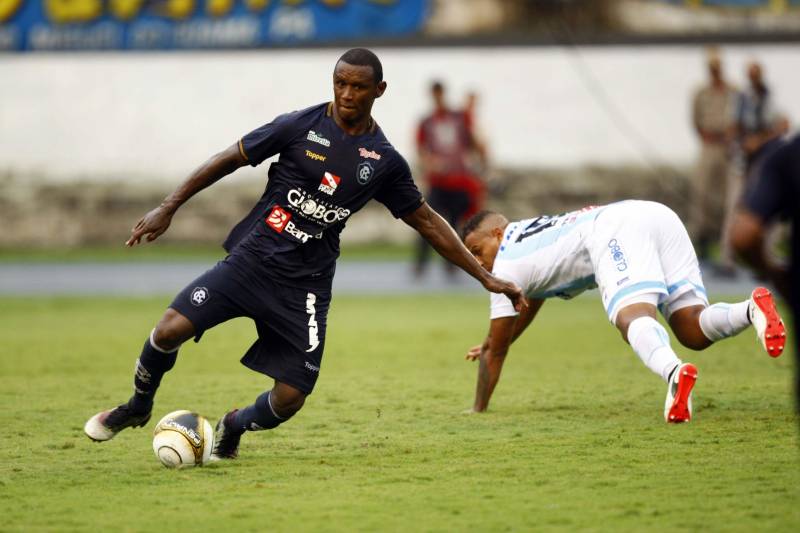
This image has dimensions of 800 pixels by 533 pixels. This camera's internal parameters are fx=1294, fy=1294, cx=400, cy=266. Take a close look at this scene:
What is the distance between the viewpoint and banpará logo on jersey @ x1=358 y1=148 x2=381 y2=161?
731cm

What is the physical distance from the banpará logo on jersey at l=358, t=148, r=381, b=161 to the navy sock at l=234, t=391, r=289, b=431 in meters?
1.48

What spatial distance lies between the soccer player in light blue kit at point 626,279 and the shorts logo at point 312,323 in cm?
178

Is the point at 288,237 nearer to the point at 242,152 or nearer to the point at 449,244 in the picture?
the point at 242,152

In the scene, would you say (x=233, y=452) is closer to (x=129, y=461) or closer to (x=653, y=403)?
(x=129, y=461)

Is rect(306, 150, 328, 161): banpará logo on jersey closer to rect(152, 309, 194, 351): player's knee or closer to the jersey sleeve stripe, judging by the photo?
the jersey sleeve stripe

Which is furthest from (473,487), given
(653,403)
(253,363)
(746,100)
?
(746,100)

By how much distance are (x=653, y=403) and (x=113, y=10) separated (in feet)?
58.3

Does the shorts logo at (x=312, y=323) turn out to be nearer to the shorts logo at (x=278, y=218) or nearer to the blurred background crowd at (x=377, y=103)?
the shorts logo at (x=278, y=218)

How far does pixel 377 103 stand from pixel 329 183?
18.0 metres

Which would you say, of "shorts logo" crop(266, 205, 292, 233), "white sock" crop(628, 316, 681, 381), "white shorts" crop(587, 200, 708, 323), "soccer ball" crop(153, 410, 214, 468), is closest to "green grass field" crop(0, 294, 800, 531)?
"soccer ball" crop(153, 410, 214, 468)

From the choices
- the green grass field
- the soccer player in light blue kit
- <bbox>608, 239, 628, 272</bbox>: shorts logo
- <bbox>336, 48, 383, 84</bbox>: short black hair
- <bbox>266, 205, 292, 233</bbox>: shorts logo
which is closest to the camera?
the green grass field

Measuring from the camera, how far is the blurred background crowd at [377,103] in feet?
81.4

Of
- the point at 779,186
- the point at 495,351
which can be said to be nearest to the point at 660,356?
the point at 495,351

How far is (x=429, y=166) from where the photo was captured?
66.0 feet
